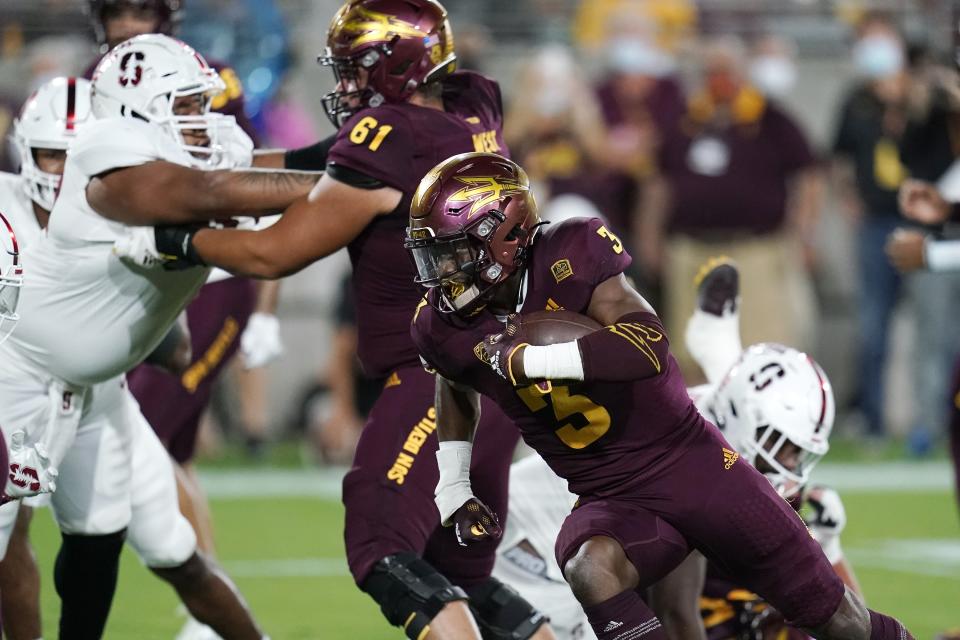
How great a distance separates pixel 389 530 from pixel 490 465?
0.38 meters

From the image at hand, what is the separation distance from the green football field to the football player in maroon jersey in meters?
1.66

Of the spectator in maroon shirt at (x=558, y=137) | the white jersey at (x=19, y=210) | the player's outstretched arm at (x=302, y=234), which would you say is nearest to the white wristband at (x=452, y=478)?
the player's outstretched arm at (x=302, y=234)

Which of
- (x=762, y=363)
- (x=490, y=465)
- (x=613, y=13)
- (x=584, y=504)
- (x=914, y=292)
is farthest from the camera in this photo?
(x=613, y=13)

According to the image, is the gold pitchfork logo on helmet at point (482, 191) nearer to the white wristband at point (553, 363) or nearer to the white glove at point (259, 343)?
the white wristband at point (553, 363)

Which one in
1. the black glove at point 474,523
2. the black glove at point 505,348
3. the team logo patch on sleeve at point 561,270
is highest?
the team logo patch on sleeve at point 561,270

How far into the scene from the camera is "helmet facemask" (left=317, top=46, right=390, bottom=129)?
470 cm

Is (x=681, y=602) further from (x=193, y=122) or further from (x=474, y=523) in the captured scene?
(x=193, y=122)

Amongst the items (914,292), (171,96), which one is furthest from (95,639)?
(914,292)

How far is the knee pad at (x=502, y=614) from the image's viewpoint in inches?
186

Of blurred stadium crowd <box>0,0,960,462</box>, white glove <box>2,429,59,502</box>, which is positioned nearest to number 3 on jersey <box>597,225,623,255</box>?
white glove <box>2,429,59,502</box>

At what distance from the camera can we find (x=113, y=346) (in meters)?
4.80

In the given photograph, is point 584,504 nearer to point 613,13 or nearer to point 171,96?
point 171,96

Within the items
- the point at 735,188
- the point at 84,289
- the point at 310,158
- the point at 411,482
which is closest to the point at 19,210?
the point at 84,289

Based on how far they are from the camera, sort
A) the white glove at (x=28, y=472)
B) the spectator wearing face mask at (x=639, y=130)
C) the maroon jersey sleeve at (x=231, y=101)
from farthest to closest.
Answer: the spectator wearing face mask at (x=639, y=130), the maroon jersey sleeve at (x=231, y=101), the white glove at (x=28, y=472)
